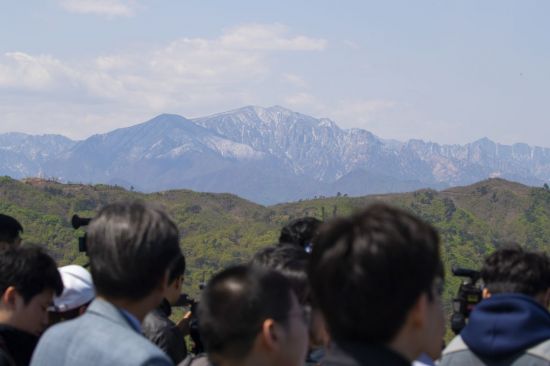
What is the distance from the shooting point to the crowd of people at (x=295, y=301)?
2414 mm

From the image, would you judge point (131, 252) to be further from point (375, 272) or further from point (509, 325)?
point (509, 325)

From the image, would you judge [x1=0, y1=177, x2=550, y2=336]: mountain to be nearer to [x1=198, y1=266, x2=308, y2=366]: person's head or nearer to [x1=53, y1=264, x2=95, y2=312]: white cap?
[x1=53, y1=264, x2=95, y2=312]: white cap

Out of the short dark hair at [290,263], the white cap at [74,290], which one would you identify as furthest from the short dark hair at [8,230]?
the short dark hair at [290,263]

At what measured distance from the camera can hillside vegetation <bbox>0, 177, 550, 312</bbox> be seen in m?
44.9

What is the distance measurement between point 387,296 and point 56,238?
142 feet

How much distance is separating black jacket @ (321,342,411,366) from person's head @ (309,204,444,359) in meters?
0.02

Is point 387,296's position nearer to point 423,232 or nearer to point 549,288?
point 423,232

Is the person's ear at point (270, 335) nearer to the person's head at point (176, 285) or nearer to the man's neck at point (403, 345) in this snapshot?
the man's neck at point (403, 345)

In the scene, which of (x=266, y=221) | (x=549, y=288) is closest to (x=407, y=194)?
(x=266, y=221)

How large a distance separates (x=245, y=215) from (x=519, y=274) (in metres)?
57.4

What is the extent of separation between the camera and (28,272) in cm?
432

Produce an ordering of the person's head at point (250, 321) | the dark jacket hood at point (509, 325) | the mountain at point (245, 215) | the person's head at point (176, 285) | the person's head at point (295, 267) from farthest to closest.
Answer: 1. the mountain at point (245, 215)
2. the person's head at point (176, 285)
3. the dark jacket hood at point (509, 325)
4. the person's head at point (295, 267)
5. the person's head at point (250, 321)

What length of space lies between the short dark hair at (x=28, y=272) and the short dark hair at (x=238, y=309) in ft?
5.11

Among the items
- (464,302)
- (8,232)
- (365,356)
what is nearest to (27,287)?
(8,232)
